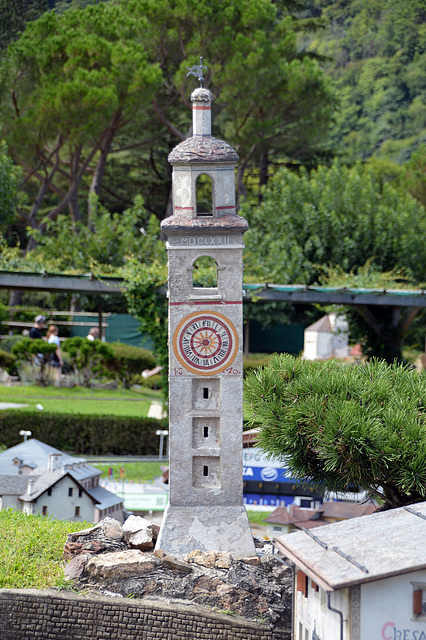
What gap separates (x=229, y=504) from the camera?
17062 millimetres

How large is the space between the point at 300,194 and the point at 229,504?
32.0 metres

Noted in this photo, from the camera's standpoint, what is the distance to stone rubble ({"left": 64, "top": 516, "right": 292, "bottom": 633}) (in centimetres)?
1553

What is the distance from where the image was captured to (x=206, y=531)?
16891mm

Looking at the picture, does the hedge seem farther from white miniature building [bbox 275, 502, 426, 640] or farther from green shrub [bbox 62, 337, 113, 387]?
white miniature building [bbox 275, 502, 426, 640]

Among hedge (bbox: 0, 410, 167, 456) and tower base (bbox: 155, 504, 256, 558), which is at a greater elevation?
tower base (bbox: 155, 504, 256, 558)

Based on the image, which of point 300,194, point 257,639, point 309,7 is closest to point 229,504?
point 257,639

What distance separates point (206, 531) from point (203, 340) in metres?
3.78

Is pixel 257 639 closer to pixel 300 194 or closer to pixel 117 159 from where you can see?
pixel 300 194

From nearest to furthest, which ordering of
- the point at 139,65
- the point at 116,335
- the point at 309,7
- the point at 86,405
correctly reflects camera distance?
1. the point at 86,405
2. the point at 139,65
3. the point at 116,335
4. the point at 309,7

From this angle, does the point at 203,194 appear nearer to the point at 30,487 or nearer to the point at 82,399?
the point at 82,399

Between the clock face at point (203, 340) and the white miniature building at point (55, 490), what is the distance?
21.8 feet

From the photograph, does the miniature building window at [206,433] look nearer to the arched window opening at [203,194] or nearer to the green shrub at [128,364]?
the green shrub at [128,364]

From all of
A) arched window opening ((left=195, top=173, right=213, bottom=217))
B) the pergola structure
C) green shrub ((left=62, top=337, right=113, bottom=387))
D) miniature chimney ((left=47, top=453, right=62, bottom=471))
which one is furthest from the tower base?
arched window opening ((left=195, top=173, right=213, bottom=217))

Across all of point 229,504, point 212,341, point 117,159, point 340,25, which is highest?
point 340,25
